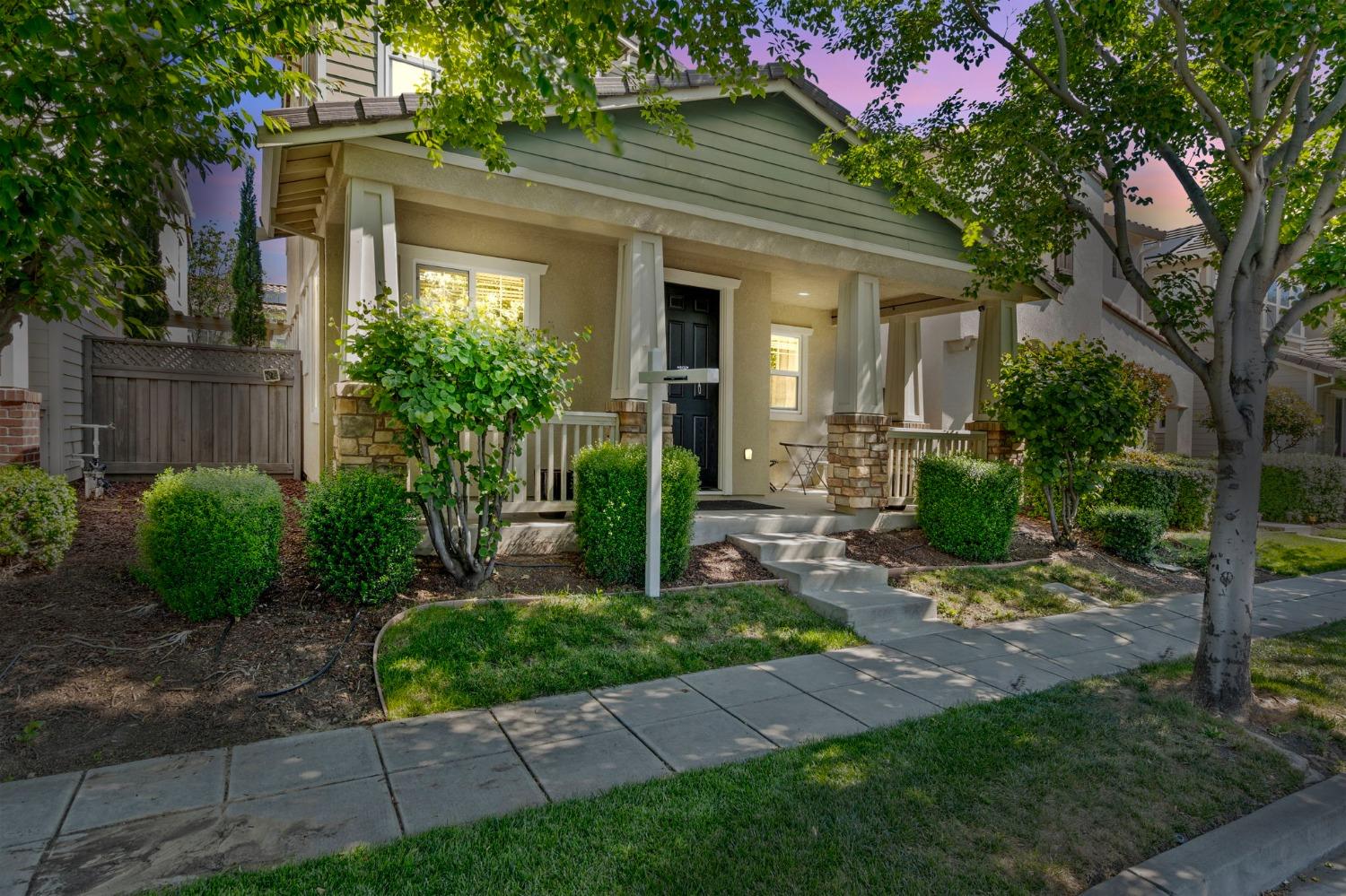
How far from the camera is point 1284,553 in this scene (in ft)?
29.9

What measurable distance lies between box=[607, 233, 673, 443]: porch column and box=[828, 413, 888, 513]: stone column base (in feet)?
8.05

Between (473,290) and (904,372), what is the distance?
7.54m

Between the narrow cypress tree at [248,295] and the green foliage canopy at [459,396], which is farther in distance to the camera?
the narrow cypress tree at [248,295]

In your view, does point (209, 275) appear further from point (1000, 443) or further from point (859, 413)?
point (1000, 443)

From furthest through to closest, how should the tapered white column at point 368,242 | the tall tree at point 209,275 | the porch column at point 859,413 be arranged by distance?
the tall tree at point 209,275, the porch column at point 859,413, the tapered white column at point 368,242

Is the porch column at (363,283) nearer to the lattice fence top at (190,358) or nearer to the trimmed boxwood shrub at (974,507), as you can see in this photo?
the lattice fence top at (190,358)

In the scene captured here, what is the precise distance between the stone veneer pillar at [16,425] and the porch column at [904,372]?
11.1 meters

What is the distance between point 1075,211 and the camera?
572 centimetres

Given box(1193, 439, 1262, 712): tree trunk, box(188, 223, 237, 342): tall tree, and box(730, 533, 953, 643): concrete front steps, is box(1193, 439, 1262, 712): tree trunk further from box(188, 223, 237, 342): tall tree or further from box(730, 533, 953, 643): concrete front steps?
box(188, 223, 237, 342): tall tree

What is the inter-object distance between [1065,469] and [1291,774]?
5.26 m

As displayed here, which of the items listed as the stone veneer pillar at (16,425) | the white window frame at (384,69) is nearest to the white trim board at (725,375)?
the white window frame at (384,69)

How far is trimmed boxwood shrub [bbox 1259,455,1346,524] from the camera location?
1182 centimetres

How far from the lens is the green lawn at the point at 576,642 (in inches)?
163

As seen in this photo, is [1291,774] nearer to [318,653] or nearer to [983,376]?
[318,653]
